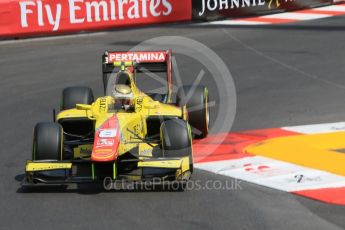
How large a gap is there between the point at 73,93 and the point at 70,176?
108 inches

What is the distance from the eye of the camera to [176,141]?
411 inches

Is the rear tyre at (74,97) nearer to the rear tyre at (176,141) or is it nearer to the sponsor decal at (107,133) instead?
the sponsor decal at (107,133)

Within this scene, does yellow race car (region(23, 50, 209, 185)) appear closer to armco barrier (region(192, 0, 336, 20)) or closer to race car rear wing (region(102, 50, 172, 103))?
race car rear wing (region(102, 50, 172, 103))

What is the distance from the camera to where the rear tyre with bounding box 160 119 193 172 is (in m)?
10.4

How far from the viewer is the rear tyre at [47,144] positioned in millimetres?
10383

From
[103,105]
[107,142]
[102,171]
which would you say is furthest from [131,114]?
[102,171]

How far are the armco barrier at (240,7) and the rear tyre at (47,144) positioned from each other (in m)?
14.8

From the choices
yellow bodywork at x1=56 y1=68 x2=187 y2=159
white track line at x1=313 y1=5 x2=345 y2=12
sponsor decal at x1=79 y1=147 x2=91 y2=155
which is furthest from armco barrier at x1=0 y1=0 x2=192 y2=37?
sponsor decal at x1=79 y1=147 x2=91 y2=155

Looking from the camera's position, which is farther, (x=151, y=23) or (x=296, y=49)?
(x=151, y=23)

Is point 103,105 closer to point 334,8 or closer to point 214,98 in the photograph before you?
point 214,98

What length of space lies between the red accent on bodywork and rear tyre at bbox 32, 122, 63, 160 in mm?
500

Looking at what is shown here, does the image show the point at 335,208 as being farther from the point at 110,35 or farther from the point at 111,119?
the point at 110,35

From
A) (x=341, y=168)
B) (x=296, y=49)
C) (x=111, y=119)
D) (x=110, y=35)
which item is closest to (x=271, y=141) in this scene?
(x=341, y=168)

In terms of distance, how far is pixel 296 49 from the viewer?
20.3 metres
